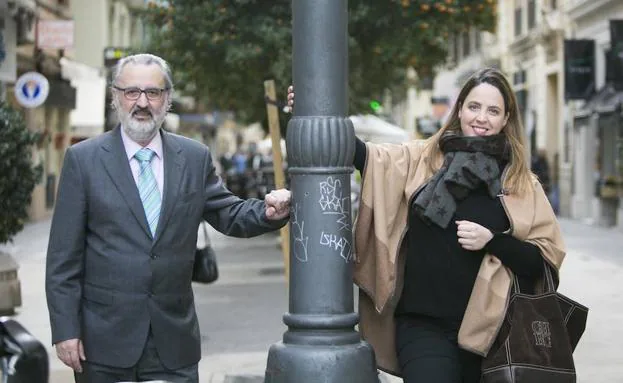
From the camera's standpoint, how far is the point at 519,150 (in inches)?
180

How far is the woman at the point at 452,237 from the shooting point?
14.4 ft

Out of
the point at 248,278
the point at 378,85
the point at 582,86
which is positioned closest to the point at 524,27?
the point at 582,86

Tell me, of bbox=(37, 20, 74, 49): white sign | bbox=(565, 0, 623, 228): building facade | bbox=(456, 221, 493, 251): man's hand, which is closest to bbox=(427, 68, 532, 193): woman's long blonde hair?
bbox=(456, 221, 493, 251): man's hand

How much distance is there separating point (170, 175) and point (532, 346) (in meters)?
1.42

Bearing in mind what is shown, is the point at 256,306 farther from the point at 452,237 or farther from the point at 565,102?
the point at 565,102

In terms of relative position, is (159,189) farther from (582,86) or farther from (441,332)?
(582,86)

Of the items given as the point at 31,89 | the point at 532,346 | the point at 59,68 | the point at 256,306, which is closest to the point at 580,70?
the point at 31,89

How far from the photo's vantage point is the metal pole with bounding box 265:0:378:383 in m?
4.66

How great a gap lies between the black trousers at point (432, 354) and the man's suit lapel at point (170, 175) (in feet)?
3.15

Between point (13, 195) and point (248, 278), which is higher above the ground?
point (13, 195)

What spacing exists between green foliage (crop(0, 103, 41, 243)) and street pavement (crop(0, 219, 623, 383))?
985 mm

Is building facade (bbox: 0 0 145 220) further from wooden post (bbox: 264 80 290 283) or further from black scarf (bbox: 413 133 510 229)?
black scarf (bbox: 413 133 510 229)

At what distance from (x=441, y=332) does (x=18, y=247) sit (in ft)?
55.1

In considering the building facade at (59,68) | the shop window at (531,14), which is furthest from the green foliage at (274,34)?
the shop window at (531,14)
